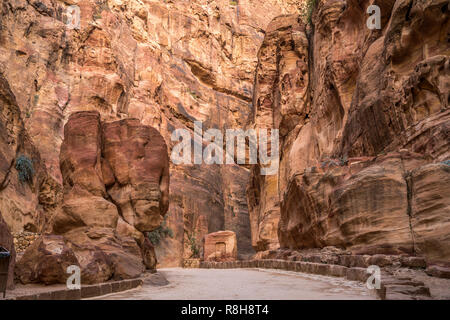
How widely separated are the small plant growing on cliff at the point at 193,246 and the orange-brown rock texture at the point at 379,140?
1743 cm

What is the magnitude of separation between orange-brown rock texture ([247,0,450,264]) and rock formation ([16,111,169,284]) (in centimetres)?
598

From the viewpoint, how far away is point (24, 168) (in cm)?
2245

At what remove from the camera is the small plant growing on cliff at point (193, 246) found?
3853 centimetres

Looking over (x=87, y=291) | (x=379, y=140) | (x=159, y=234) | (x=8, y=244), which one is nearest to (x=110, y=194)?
(x=8, y=244)

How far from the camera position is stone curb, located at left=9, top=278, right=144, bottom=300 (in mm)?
6148

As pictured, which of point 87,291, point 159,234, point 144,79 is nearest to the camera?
point 87,291

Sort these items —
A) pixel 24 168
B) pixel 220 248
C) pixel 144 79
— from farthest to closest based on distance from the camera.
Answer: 1. pixel 144 79
2. pixel 220 248
3. pixel 24 168

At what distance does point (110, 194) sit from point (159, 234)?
2090 cm

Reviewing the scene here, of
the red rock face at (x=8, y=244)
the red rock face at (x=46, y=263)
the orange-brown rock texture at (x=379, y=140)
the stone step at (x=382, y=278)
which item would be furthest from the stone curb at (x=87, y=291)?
the orange-brown rock texture at (x=379, y=140)

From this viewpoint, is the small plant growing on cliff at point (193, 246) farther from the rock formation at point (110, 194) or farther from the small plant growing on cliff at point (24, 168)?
the rock formation at point (110, 194)

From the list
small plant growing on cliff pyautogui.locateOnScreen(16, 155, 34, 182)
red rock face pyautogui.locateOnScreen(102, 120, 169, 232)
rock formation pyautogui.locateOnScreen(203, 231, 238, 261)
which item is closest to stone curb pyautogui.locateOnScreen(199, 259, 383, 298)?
red rock face pyautogui.locateOnScreen(102, 120, 169, 232)

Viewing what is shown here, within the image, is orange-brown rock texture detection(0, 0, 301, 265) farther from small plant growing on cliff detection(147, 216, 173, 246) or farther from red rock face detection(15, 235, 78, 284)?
red rock face detection(15, 235, 78, 284)

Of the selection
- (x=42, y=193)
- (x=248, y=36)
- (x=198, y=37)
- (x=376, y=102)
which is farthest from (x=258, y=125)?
→ (x=248, y=36)

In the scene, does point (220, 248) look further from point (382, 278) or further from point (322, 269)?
point (382, 278)
